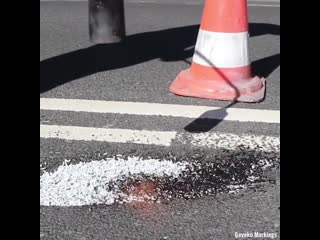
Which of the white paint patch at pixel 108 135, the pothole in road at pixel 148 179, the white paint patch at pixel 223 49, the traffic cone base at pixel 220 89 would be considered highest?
the white paint patch at pixel 223 49

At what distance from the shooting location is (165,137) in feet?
13.1

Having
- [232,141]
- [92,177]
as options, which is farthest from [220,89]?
[92,177]

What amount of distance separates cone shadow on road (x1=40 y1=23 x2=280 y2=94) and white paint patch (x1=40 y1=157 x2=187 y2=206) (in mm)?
1649

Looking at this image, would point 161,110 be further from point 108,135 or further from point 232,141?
point 232,141

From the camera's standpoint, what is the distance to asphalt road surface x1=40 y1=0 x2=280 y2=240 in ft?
9.75

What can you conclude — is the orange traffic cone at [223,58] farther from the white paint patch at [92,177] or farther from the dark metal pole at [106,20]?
the dark metal pole at [106,20]

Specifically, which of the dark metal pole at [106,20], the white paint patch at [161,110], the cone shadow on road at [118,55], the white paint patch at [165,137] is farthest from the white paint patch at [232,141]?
the dark metal pole at [106,20]

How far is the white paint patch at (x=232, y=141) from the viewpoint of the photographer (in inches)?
151

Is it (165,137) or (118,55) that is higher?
(118,55)

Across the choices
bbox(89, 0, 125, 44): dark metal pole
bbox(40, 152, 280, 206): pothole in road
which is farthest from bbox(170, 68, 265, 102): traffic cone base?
bbox(89, 0, 125, 44): dark metal pole

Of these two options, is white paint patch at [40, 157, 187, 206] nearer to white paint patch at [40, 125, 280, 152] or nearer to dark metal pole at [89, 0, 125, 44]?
white paint patch at [40, 125, 280, 152]

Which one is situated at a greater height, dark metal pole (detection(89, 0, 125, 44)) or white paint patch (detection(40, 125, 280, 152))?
dark metal pole (detection(89, 0, 125, 44))

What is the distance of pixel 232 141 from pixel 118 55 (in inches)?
101

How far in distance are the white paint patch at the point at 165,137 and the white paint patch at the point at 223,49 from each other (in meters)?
0.94
